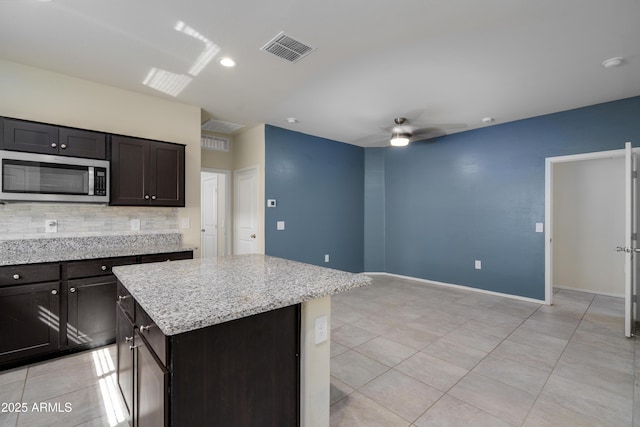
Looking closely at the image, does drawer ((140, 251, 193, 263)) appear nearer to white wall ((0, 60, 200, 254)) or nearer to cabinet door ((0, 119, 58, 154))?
white wall ((0, 60, 200, 254))

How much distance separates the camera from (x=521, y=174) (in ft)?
14.2

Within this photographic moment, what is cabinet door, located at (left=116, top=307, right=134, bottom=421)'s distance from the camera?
158cm

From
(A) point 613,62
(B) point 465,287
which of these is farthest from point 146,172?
(B) point 465,287

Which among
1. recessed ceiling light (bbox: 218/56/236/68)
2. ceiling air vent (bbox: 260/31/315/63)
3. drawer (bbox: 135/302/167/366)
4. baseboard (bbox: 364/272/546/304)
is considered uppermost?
ceiling air vent (bbox: 260/31/315/63)

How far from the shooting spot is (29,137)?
8.39 ft

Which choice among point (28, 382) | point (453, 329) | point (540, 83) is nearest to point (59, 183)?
point (28, 382)

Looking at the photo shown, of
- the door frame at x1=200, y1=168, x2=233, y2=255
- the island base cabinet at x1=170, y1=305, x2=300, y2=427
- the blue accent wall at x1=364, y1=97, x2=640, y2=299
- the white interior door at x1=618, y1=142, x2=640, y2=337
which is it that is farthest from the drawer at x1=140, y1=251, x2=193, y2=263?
the white interior door at x1=618, y1=142, x2=640, y2=337

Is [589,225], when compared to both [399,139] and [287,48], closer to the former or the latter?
[399,139]

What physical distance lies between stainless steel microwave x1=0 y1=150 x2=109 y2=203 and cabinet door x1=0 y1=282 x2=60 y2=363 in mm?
790

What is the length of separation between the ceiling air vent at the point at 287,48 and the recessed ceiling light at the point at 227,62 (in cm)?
38

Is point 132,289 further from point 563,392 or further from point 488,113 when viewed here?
point 488,113

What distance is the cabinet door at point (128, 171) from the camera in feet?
9.77

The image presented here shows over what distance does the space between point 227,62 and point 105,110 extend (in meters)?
1.58

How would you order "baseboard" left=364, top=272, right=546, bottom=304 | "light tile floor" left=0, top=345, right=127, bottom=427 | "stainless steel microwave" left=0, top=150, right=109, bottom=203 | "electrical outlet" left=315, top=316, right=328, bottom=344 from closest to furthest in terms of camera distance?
1. "electrical outlet" left=315, top=316, right=328, bottom=344
2. "light tile floor" left=0, top=345, right=127, bottom=427
3. "stainless steel microwave" left=0, top=150, right=109, bottom=203
4. "baseboard" left=364, top=272, right=546, bottom=304
